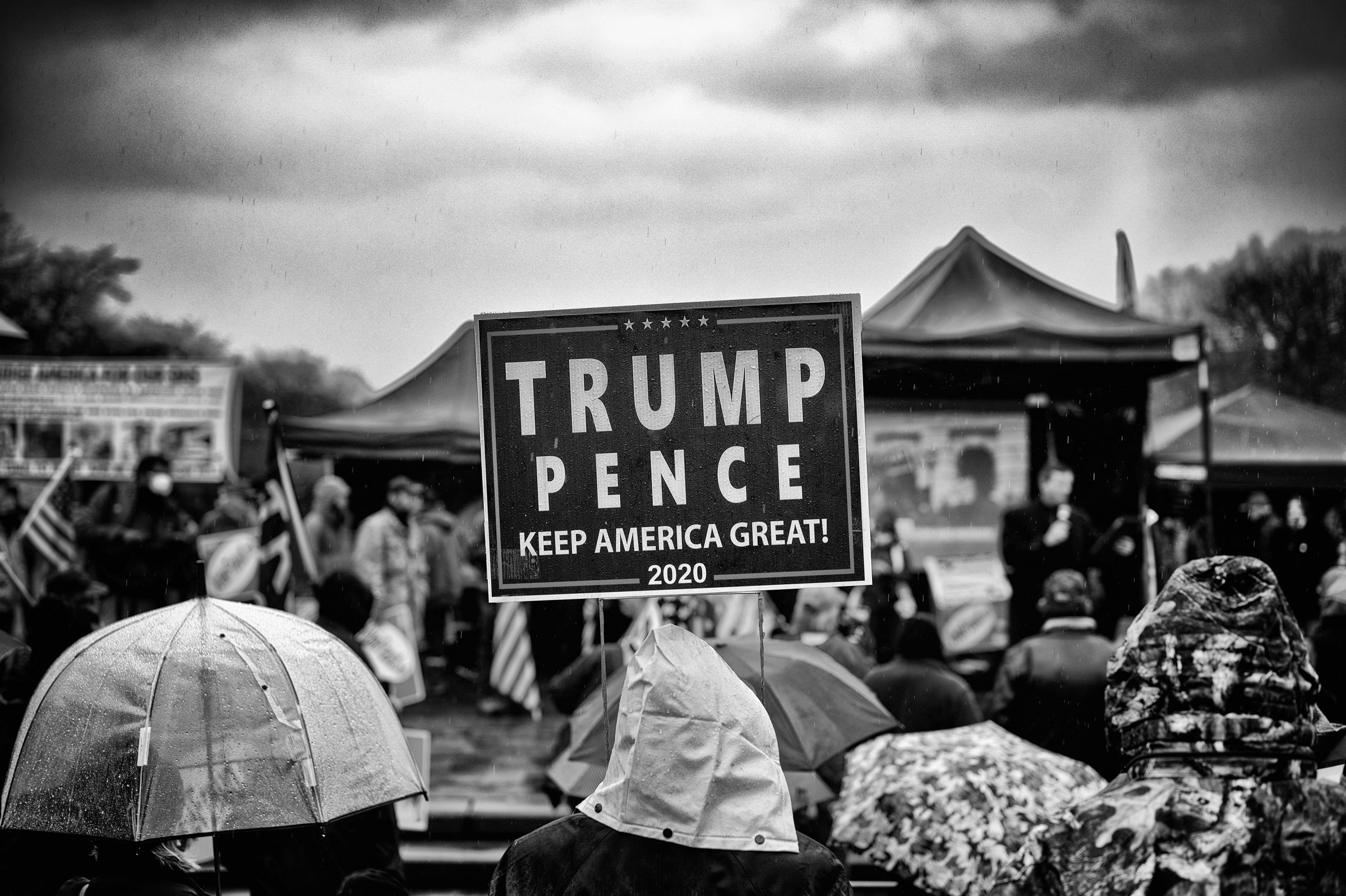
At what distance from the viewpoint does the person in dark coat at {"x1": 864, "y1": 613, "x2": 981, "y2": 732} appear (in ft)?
20.3

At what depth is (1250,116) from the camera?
17.8 m

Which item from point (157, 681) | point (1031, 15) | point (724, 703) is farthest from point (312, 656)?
point (1031, 15)

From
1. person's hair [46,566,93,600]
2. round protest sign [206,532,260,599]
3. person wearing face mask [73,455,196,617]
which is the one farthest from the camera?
round protest sign [206,532,260,599]

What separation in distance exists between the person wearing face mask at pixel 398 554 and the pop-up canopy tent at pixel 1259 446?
21.5 ft

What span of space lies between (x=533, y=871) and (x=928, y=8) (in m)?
16.0

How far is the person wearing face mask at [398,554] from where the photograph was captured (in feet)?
41.3

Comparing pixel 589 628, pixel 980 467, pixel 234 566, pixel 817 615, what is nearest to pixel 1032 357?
pixel 980 467

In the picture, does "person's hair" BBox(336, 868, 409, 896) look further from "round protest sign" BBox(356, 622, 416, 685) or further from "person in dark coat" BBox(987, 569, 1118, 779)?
"round protest sign" BBox(356, 622, 416, 685)

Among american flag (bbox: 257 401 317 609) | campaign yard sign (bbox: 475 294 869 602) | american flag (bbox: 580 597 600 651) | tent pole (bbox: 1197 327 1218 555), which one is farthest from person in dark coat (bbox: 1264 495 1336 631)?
campaign yard sign (bbox: 475 294 869 602)

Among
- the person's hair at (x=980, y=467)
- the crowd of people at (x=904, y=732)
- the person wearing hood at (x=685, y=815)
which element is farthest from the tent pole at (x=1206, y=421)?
the person wearing hood at (x=685, y=815)

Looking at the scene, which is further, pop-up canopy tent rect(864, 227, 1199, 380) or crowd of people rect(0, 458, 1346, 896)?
pop-up canopy tent rect(864, 227, 1199, 380)

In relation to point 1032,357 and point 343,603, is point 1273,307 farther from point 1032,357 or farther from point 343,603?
point 343,603

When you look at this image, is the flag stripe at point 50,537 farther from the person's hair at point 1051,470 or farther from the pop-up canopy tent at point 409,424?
the person's hair at point 1051,470

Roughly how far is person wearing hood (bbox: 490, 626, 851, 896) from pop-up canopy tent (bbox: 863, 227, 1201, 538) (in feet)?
28.1
